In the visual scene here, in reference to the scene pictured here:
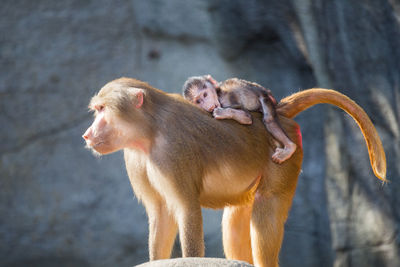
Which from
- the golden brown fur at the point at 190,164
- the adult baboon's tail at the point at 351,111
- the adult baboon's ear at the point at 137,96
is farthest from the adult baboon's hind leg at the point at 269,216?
the adult baboon's ear at the point at 137,96

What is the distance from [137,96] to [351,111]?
120cm

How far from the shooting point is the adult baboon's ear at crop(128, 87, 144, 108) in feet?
Answer: 9.63

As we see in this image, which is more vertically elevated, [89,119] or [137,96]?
[137,96]

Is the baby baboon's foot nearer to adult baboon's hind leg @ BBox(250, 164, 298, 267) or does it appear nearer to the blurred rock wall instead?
adult baboon's hind leg @ BBox(250, 164, 298, 267)

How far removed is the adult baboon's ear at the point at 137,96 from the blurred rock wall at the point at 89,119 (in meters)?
2.45

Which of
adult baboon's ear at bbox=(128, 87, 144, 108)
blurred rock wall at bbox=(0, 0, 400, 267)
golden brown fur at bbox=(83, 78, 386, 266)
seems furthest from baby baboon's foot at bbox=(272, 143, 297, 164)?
blurred rock wall at bbox=(0, 0, 400, 267)

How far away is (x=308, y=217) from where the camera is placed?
208 inches

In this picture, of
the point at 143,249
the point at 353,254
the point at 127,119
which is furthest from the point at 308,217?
the point at 127,119

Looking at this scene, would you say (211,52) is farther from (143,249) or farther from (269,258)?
(269,258)

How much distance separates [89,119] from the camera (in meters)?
5.36

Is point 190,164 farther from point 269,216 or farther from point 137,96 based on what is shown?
point 269,216

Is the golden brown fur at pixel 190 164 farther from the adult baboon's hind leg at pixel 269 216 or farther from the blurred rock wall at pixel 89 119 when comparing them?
the blurred rock wall at pixel 89 119

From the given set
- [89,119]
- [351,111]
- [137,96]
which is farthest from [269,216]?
[89,119]

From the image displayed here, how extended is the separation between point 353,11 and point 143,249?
110 inches
